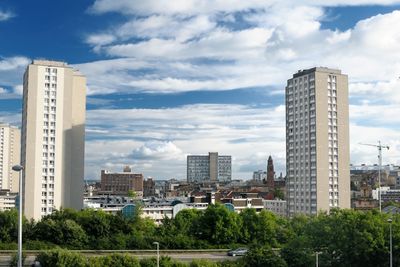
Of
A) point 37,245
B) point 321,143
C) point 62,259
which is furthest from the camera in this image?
point 321,143

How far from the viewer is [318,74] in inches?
4003

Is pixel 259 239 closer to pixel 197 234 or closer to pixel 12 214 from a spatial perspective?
pixel 197 234

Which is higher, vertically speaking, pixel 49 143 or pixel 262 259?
pixel 49 143

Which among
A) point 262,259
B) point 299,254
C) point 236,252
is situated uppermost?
point 299,254

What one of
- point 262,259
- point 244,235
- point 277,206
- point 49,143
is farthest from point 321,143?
point 262,259

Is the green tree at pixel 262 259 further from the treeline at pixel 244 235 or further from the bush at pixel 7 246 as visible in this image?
the bush at pixel 7 246

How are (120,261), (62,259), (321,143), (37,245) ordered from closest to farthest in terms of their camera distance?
1. (62,259)
2. (120,261)
3. (37,245)
4. (321,143)

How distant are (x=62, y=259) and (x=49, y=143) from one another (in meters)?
53.9

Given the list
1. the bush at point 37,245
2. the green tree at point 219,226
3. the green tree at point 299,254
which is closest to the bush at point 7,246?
the bush at point 37,245

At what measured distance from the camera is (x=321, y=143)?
101 m

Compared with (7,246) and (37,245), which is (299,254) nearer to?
(37,245)

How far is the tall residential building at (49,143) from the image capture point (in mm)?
85625

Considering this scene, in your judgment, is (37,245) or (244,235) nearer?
(37,245)

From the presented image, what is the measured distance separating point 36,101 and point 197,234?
44.5 metres
